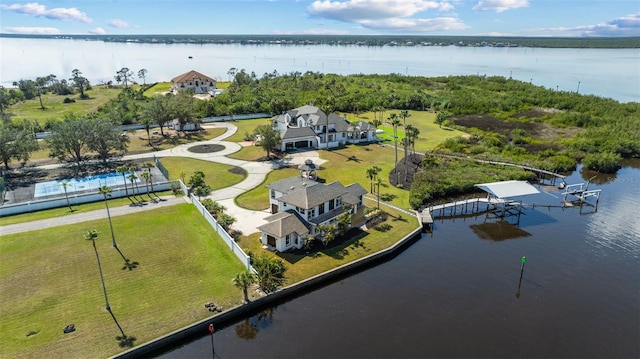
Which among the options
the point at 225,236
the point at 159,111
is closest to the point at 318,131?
the point at 159,111

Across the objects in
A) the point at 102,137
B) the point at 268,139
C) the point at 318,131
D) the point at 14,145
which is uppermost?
the point at 102,137

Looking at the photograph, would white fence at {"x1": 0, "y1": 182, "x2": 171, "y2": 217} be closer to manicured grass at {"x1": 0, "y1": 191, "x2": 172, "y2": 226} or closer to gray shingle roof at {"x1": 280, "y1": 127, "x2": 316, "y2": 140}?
manicured grass at {"x1": 0, "y1": 191, "x2": 172, "y2": 226}

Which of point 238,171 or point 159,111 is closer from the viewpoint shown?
point 238,171

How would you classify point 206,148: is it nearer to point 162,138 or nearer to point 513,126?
point 162,138

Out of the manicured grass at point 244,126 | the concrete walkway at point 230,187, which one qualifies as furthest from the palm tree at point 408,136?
the manicured grass at point 244,126

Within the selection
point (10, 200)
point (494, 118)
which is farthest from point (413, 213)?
point (494, 118)

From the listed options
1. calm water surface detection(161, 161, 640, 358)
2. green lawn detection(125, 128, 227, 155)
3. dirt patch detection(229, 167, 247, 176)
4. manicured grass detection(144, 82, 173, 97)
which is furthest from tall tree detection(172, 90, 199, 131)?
calm water surface detection(161, 161, 640, 358)

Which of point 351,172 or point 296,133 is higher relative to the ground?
point 296,133

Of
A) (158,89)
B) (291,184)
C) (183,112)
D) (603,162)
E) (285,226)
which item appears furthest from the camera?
(158,89)

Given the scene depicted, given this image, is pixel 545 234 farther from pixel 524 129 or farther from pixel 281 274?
pixel 524 129

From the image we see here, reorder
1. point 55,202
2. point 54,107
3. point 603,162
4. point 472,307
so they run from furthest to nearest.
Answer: point 54,107
point 603,162
point 55,202
point 472,307
